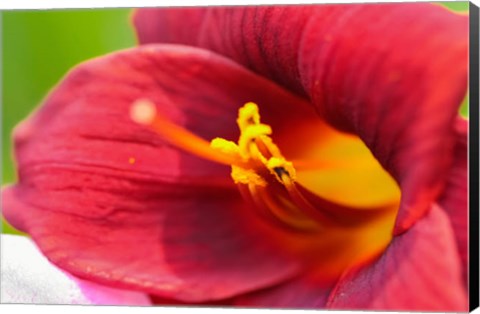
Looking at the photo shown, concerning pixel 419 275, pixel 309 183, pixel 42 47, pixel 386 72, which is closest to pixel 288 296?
pixel 309 183

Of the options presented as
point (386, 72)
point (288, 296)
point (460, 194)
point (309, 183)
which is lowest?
point (288, 296)

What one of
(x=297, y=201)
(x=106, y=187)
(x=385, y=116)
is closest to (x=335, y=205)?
(x=297, y=201)

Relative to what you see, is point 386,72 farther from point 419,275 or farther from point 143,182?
point 143,182

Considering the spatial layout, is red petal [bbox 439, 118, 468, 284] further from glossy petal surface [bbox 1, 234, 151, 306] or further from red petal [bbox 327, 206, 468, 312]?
glossy petal surface [bbox 1, 234, 151, 306]

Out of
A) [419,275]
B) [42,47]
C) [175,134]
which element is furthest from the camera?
[42,47]

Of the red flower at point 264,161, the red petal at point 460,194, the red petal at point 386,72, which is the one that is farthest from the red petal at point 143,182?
the red petal at point 460,194

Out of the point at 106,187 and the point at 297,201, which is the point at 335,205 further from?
the point at 106,187

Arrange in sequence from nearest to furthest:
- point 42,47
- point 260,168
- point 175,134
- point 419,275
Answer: point 419,275 < point 260,168 < point 175,134 < point 42,47
